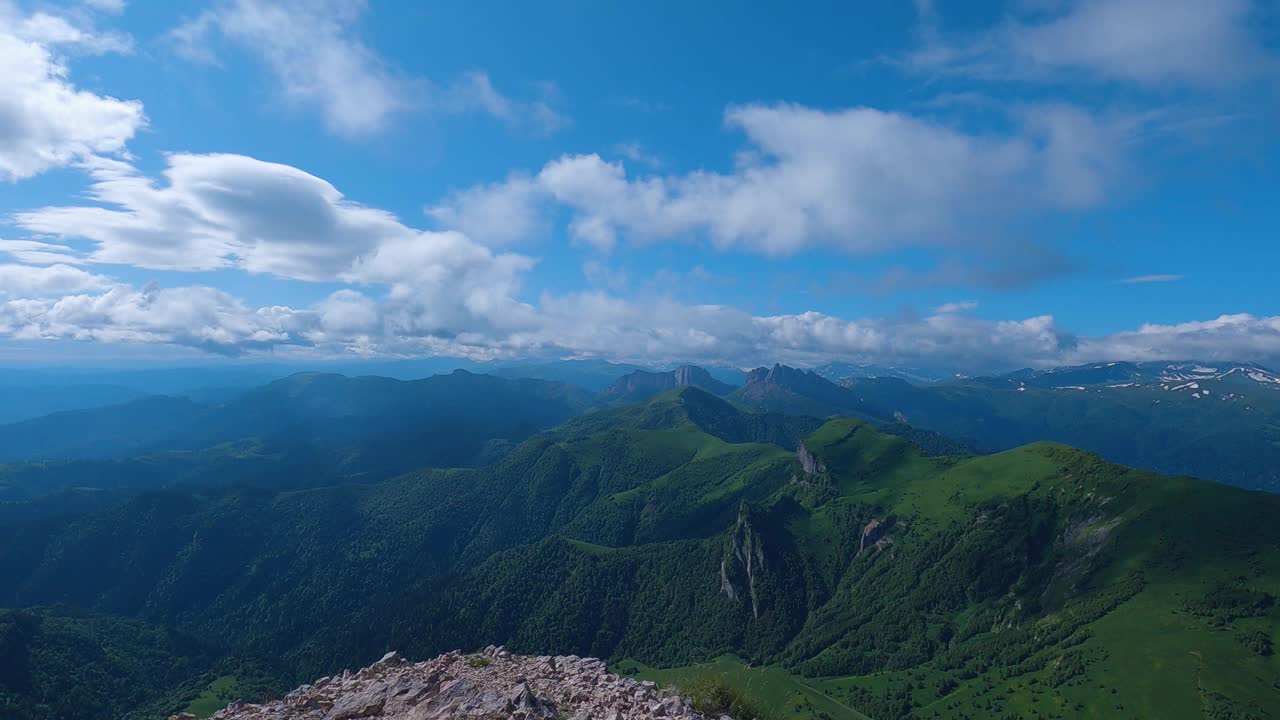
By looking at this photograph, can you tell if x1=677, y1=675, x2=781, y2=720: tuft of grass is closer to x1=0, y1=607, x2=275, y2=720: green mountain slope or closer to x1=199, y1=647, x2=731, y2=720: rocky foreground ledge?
x1=199, y1=647, x2=731, y2=720: rocky foreground ledge

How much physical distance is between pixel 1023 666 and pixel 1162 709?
36.9 metres

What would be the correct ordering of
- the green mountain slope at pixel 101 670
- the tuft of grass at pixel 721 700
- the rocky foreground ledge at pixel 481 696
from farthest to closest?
the green mountain slope at pixel 101 670
the tuft of grass at pixel 721 700
the rocky foreground ledge at pixel 481 696

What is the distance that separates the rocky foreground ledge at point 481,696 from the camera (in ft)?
57.4

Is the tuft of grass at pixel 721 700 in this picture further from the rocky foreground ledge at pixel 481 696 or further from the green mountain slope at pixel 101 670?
the green mountain slope at pixel 101 670

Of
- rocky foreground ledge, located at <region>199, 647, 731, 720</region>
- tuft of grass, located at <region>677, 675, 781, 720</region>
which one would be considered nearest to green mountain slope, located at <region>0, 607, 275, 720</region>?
rocky foreground ledge, located at <region>199, 647, 731, 720</region>

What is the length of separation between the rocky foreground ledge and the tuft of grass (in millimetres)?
707

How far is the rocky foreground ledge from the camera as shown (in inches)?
689

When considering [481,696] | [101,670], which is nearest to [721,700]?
[481,696]

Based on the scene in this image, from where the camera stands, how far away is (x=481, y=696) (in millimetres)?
18781

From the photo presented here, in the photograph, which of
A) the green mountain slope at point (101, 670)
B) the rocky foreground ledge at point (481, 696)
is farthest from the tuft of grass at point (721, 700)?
the green mountain slope at point (101, 670)

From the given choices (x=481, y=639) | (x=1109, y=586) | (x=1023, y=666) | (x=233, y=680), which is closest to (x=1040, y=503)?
(x=1109, y=586)

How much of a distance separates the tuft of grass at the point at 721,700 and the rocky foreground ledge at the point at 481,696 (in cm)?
71

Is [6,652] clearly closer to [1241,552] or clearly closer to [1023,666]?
[1023,666]

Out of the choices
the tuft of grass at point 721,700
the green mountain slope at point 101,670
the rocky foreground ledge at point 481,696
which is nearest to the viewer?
the rocky foreground ledge at point 481,696
